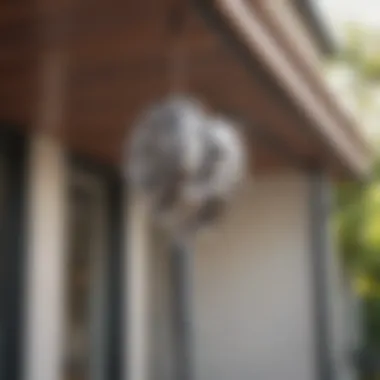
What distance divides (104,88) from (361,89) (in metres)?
8.80

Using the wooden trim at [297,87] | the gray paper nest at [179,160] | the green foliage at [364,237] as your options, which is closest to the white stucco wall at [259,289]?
the wooden trim at [297,87]

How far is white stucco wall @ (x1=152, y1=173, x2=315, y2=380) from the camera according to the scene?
19.7ft

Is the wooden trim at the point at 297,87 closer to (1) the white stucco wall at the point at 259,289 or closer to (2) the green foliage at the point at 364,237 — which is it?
(1) the white stucco wall at the point at 259,289

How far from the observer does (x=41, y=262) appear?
4.71 m

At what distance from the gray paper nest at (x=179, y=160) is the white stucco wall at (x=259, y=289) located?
298cm

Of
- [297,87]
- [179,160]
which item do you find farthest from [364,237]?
[179,160]

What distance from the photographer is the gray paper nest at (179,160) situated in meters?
2.84

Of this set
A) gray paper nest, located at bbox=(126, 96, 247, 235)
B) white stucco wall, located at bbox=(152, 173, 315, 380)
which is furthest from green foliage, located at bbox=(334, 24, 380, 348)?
gray paper nest, located at bbox=(126, 96, 247, 235)

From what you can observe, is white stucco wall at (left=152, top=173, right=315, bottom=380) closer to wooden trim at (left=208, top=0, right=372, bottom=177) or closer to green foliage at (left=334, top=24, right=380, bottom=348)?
wooden trim at (left=208, top=0, right=372, bottom=177)

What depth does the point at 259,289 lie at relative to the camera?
241 inches

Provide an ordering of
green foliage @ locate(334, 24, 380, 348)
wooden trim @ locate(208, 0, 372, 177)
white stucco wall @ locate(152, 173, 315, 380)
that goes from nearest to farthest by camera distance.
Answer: wooden trim @ locate(208, 0, 372, 177)
white stucco wall @ locate(152, 173, 315, 380)
green foliage @ locate(334, 24, 380, 348)

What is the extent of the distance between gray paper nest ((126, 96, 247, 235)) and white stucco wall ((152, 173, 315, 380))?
9.78 feet

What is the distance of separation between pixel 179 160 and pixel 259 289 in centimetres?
341

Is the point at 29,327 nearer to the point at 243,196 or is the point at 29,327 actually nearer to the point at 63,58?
the point at 63,58
